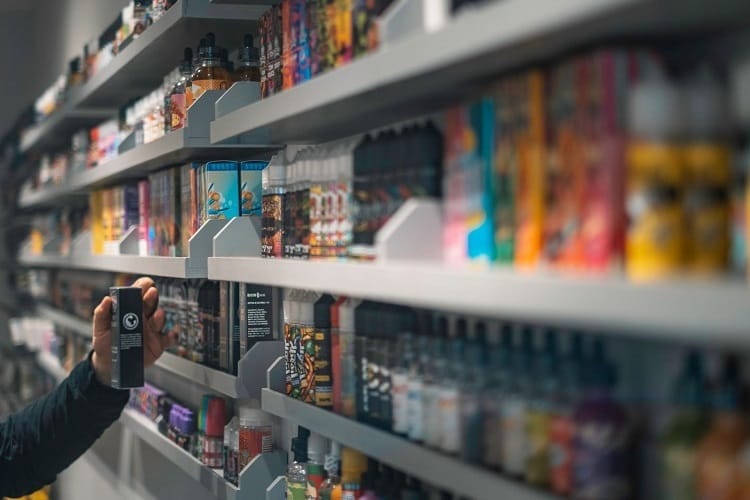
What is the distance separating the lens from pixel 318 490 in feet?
7.76

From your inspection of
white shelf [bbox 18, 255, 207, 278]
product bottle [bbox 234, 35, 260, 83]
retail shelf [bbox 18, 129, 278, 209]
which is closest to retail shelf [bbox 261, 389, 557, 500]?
white shelf [bbox 18, 255, 207, 278]

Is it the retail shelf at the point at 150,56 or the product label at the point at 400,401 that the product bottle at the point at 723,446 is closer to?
the product label at the point at 400,401

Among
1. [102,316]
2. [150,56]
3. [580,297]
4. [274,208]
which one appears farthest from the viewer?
[150,56]

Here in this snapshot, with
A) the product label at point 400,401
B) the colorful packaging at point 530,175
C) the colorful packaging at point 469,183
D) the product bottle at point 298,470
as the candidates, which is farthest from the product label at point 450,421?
the product bottle at point 298,470

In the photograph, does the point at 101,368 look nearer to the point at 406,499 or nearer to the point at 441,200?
the point at 406,499

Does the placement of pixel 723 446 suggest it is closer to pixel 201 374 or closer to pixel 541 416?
pixel 541 416

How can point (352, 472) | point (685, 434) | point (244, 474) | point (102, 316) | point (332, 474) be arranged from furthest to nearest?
point (102, 316) < point (244, 474) < point (332, 474) < point (352, 472) < point (685, 434)

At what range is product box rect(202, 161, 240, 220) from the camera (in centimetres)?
291

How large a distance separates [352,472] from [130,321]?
1.21m

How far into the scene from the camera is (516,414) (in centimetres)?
155

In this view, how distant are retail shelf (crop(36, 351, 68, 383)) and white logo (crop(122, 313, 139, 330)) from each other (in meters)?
2.38

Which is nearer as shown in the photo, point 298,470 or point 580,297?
point 580,297

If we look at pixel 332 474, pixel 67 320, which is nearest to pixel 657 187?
pixel 332 474

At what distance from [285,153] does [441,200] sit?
0.89m
